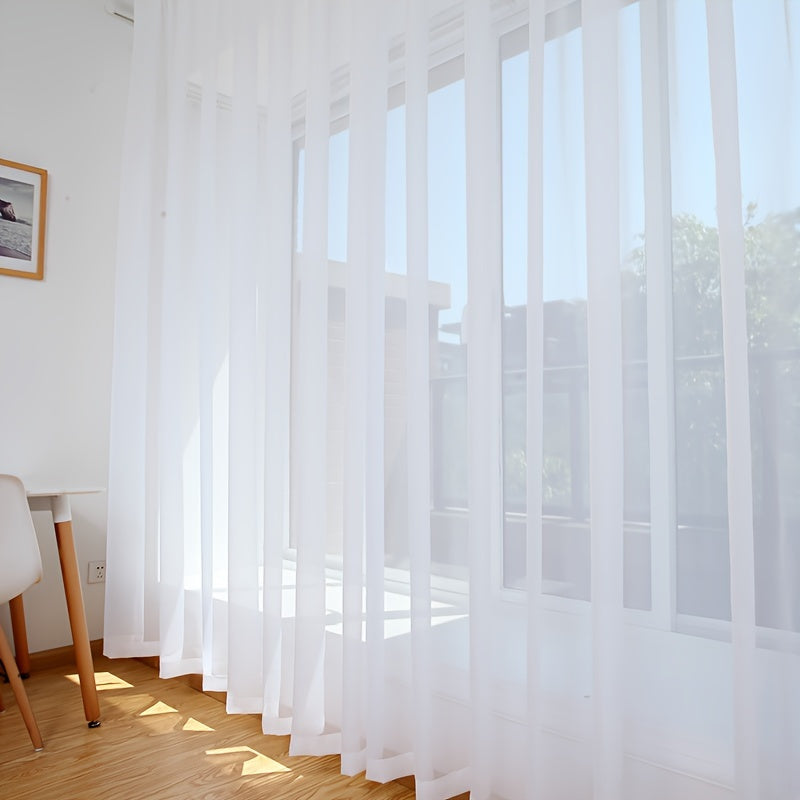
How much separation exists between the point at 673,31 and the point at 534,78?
0.28 meters

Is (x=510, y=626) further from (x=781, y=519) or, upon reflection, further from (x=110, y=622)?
(x=110, y=622)

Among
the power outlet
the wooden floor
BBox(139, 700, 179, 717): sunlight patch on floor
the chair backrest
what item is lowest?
the wooden floor

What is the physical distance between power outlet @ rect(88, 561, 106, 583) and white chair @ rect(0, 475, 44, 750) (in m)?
0.82

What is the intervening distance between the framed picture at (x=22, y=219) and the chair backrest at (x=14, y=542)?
1.03 meters

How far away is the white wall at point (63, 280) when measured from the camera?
269cm

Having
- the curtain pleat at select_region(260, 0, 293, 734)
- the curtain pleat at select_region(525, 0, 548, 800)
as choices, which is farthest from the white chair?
the curtain pleat at select_region(525, 0, 548, 800)

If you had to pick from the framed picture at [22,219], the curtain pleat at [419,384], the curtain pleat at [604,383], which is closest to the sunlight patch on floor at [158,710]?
the curtain pleat at [419,384]

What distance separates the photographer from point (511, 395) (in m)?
1.56

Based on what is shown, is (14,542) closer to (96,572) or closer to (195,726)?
(195,726)

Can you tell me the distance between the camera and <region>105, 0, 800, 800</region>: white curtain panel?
3.94ft

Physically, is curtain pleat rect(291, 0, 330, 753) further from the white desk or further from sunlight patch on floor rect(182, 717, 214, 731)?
the white desk

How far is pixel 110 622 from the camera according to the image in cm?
258

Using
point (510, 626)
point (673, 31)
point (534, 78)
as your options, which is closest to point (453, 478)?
point (510, 626)

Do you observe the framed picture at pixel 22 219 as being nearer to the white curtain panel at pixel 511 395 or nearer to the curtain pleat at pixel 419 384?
the white curtain panel at pixel 511 395
